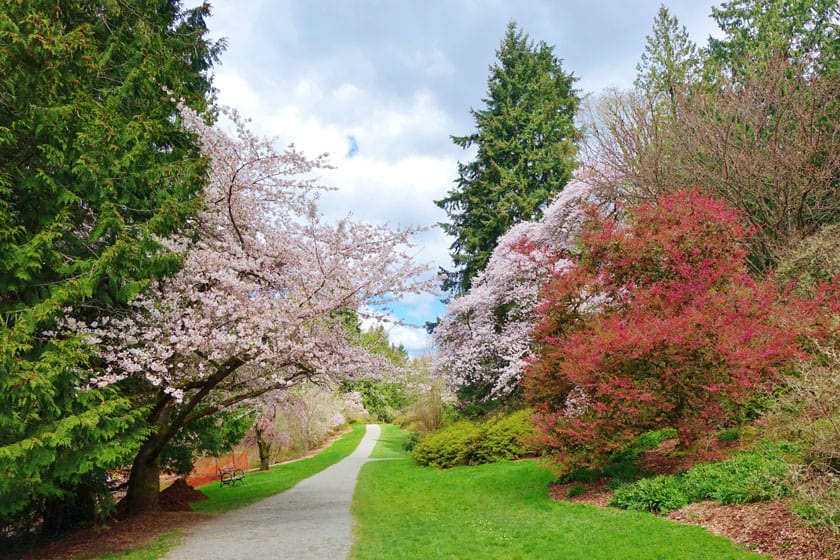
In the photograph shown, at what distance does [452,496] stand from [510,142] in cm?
1685

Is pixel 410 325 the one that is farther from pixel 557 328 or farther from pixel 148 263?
pixel 148 263

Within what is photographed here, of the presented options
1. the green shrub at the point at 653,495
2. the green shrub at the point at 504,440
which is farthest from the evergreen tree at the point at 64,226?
the green shrub at the point at 504,440

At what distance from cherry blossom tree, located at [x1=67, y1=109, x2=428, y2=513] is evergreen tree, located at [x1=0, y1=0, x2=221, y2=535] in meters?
0.55

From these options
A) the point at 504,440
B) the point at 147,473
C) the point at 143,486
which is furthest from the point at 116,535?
the point at 504,440

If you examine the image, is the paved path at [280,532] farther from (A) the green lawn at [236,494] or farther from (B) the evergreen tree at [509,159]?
(B) the evergreen tree at [509,159]

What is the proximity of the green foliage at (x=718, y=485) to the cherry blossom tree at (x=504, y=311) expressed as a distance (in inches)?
308

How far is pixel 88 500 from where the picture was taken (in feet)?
32.9

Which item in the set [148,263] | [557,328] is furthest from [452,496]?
[148,263]

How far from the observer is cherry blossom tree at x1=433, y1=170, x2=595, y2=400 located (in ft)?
54.6

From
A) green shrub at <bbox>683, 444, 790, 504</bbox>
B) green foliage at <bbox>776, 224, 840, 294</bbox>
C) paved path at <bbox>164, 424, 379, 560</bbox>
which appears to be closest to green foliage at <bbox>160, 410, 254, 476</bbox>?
paved path at <bbox>164, 424, 379, 560</bbox>

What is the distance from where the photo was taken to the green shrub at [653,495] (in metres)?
7.34

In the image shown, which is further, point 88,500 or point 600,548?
point 88,500

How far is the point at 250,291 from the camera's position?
884 centimetres

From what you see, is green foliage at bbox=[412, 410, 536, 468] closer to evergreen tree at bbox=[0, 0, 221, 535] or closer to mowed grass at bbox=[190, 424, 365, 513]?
mowed grass at bbox=[190, 424, 365, 513]
